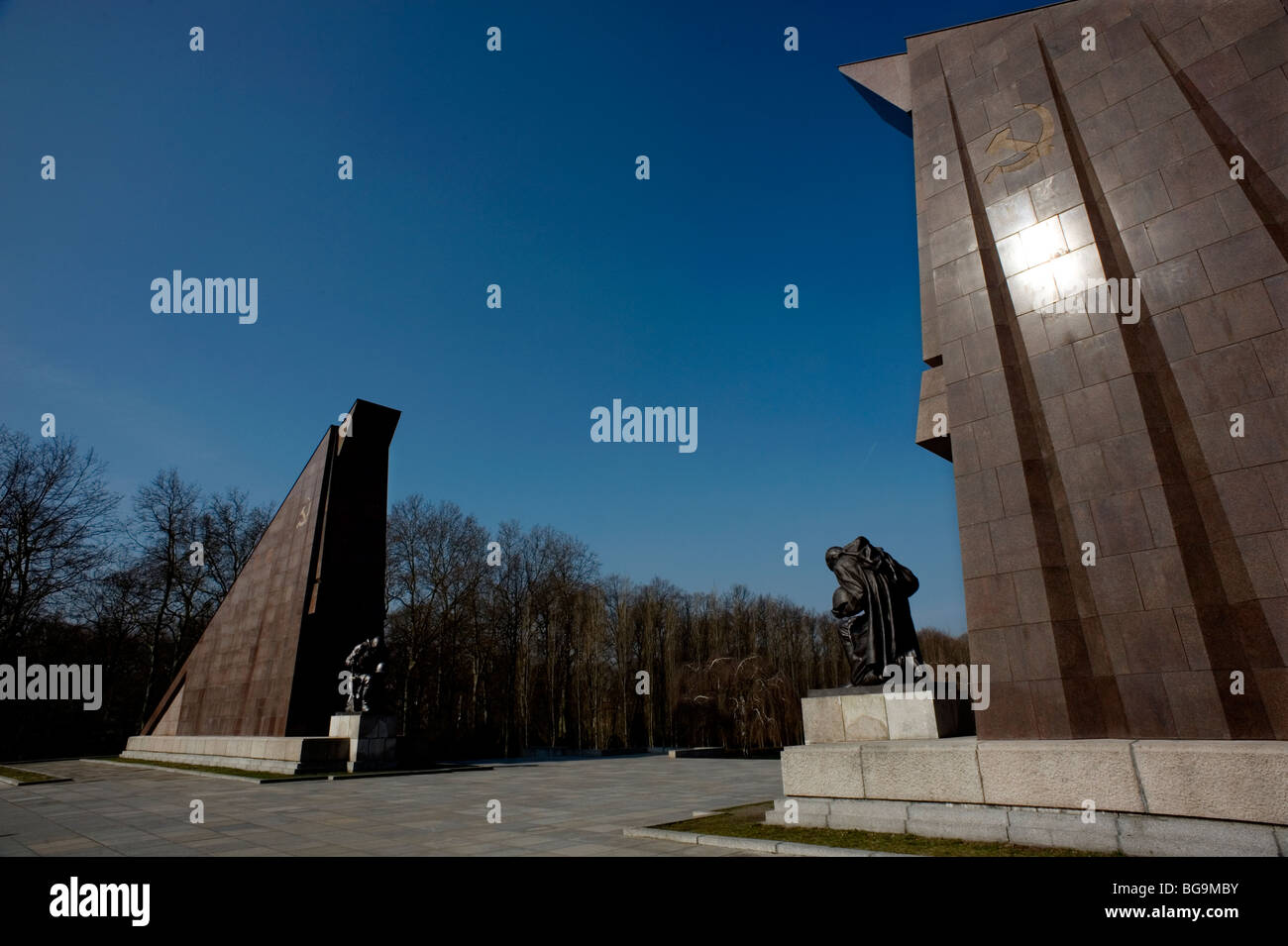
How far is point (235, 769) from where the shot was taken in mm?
18906

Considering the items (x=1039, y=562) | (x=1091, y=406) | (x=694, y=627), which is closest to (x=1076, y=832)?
(x=1039, y=562)

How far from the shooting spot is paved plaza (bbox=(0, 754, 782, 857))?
7.68 meters

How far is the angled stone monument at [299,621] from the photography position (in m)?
20.4

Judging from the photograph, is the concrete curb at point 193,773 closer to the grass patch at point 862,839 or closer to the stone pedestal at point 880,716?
the grass patch at point 862,839

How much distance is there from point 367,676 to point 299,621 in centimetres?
328

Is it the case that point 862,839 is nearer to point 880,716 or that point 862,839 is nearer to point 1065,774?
point 880,716

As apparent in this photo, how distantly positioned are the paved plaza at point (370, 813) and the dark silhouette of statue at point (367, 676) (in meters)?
2.69

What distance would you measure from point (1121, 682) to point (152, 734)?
32.8 meters

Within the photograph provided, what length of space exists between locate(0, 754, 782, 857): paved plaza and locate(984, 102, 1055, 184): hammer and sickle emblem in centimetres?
979

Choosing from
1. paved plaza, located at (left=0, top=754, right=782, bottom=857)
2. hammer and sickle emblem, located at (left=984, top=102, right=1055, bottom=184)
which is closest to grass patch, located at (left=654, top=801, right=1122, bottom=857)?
paved plaza, located at (left=0, top=754, right=782, bottom=857)

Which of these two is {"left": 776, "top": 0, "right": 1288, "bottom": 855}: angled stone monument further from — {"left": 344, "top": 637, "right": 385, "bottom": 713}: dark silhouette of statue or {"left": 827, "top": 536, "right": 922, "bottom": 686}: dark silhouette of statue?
{"left": 344, "top": 637, "right": 385, "bottom": 713}: dark silhouette of statue

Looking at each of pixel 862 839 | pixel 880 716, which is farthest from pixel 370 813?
pixel 880 716

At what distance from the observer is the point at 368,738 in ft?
61.6

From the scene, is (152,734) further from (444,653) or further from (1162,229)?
(1162,229)
